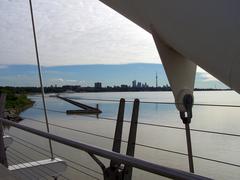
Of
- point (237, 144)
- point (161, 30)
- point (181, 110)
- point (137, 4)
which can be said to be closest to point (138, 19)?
point (137, 4)

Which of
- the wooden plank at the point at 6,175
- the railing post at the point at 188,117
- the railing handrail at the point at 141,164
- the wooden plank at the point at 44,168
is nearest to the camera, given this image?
the railing handrail at the point at 141,164

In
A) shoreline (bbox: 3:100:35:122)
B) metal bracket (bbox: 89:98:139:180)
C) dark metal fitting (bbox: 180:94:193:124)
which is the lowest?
shoreline (bbox: 3:100:35:122)

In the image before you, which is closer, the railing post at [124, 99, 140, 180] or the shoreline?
the railing post at [124, 99, 140, 180]

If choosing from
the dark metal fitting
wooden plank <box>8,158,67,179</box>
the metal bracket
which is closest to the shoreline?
wooden plank <box>8,158,67,179</box>

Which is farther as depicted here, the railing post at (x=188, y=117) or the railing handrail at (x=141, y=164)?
the railing post at (x=188, y=117)

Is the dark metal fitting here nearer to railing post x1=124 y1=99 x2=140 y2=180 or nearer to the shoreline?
railing post x1=124 y1=99 x2=140 y2=180

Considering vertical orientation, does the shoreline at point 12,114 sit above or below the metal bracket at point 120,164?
below

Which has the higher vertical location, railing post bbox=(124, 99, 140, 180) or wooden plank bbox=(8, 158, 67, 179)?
railing post bbox=(124, 99, 140, 180)

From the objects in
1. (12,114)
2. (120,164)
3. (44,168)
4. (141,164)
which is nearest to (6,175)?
(44,168)

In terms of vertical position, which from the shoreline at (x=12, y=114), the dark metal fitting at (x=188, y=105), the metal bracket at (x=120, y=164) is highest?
the dark metal fitting at (x=188, y=105)

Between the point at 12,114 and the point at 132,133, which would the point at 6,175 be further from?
the point at 12,114

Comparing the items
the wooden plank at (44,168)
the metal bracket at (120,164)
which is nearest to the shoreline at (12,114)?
the wooden plank at (44,168)

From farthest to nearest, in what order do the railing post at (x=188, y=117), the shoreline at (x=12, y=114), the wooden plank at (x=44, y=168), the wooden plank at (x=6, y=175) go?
the shoreline at (x=12, y=114), the wooden plank at (x=44, y=168), the wooden plank at (x=6, y=175), the railing post at (x=188, y=117)

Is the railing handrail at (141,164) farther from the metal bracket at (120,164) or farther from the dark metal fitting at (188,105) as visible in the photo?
the dark metal fitting at (188,105)
